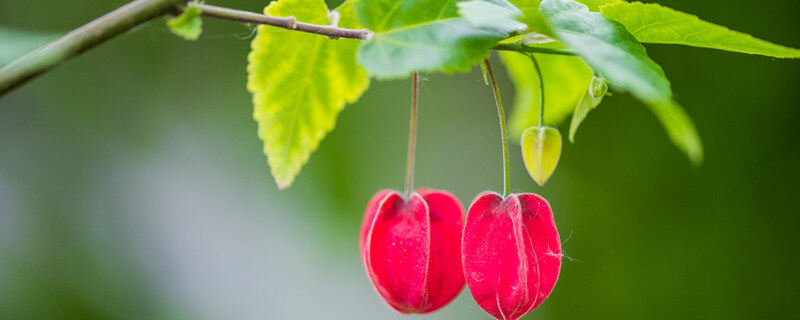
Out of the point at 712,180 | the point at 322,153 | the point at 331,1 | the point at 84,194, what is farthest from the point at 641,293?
the point at 84,194

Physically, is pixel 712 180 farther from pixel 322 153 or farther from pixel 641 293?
pixel 322 153

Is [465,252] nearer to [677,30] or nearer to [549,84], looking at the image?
[677,30]

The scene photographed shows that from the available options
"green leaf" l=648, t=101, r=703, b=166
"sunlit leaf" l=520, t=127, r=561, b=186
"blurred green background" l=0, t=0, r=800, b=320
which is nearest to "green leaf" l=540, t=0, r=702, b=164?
"green leaf" l=648, t=101, r=703, b=166

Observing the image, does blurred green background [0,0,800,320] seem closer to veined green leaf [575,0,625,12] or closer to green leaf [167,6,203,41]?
veined green leaf [575,0,625,12]

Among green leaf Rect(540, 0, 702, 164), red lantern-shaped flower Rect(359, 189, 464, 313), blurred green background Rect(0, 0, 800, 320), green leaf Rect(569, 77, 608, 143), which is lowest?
blurred green background Rect(0, 0, 800, 320)

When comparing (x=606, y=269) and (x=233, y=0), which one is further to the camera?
(x=233, y=0)
